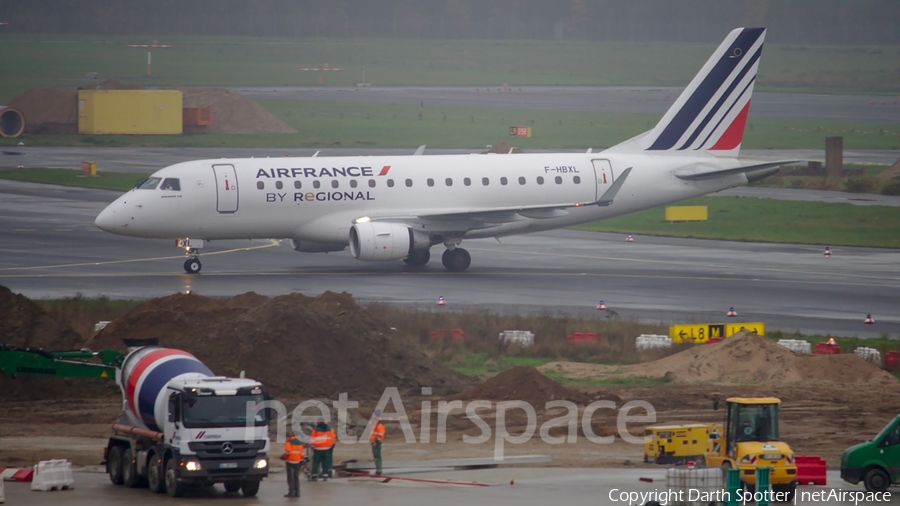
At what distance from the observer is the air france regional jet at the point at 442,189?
4378cm

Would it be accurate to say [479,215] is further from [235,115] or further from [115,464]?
[235,115]

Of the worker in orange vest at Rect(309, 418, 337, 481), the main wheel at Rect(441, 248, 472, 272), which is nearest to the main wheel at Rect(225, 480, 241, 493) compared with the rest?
the worker in orange vest at Rect(309, 418, 337, 481)

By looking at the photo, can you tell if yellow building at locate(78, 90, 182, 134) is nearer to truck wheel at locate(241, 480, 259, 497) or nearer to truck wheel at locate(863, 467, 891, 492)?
truck wheel at locate(241, 480, 259, 497)

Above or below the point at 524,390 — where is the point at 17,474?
below

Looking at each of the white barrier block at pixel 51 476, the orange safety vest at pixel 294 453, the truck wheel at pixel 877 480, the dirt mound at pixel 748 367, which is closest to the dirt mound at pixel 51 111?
the dirt mound at pixel 748 367

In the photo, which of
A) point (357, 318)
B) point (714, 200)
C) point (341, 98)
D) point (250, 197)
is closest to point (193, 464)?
point (357, 318)

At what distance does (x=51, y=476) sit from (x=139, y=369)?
99.7 inches

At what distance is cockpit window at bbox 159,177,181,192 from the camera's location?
143ft

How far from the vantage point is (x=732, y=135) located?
165 feet

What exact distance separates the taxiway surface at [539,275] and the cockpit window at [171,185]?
320cm

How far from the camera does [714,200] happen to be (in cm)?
6769

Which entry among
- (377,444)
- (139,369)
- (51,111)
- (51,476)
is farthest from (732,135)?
(51,111)

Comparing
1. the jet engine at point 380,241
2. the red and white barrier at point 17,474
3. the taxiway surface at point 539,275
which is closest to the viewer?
the red and white barrier at point 17,474

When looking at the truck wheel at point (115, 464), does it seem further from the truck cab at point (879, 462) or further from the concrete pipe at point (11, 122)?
the concrete pipe at point (11, 122)
